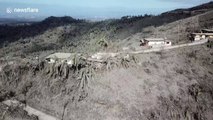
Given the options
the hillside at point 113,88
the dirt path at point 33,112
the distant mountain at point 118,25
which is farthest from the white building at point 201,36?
the distant mountain at point 118,25

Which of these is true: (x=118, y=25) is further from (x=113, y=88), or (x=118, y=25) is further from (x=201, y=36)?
(x=113, y=88)

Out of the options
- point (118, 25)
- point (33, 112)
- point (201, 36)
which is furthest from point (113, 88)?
point (118, 25)

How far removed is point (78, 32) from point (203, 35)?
2088 inches

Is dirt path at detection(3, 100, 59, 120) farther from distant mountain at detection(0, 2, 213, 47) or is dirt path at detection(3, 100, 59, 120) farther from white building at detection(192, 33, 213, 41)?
distant mountain at detection(0, 2, 213, 47)

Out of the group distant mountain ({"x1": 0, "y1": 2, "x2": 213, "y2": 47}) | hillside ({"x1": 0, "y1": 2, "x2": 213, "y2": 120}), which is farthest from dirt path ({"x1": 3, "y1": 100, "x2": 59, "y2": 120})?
distant mountain ({"x1": 0, "y1": 2, "x2": 213, "y2": 47})

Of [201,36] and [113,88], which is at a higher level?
[201,36]

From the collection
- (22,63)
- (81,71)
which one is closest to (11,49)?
(22,63)

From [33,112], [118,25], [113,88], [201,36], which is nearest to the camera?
[113,88]

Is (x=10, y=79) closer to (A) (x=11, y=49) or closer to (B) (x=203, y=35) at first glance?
(B) (x=203, y=35)

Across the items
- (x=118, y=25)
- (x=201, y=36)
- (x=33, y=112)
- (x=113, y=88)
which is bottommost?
(x=33, y=112)

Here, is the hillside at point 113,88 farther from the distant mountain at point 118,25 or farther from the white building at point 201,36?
the distant mountain at point 118,25

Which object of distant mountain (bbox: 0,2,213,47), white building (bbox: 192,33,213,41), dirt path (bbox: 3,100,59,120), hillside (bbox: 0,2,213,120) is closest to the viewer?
hillside (bbox: 0,2,213,120)

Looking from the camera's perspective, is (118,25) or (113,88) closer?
(113,88)

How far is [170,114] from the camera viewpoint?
18688 millimetres
